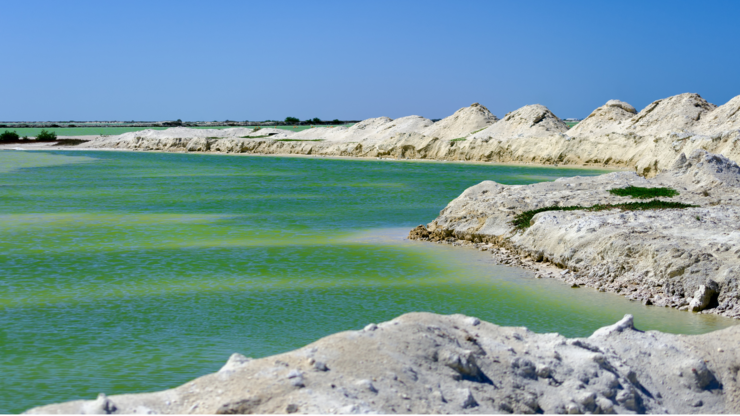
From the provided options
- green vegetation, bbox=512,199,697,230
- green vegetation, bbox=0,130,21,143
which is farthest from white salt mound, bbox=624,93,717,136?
green vegetation, bbox=0,130,21,143

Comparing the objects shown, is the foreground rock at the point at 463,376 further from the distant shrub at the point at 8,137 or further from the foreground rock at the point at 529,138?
the distant shrub at the point at 8,137

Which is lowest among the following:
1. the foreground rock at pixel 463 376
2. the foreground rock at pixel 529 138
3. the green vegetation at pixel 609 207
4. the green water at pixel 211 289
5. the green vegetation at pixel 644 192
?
the green water at pixel 211 289

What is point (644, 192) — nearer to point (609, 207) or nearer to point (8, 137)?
point (609, 207)

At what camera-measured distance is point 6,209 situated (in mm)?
23734

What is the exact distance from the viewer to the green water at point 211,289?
8.23 meters

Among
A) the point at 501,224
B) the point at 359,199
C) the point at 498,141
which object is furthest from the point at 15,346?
the point at 498,141

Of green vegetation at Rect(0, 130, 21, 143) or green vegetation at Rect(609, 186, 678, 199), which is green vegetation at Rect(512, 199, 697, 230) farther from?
green vegetation at Rect(0, 130, 21, 143)

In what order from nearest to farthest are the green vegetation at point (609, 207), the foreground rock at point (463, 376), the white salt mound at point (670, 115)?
1. the foreground rock at point (463, 376)
2. the green vegetation at point (609, 207)
3. the white salt mound at point (670, 115)

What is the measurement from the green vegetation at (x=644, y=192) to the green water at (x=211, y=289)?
478 cm

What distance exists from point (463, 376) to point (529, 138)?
158ft

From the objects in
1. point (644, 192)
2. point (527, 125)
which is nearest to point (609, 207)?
point (644, 192)

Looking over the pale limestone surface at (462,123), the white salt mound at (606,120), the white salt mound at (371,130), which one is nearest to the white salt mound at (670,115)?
the white salt mound at (606,120)

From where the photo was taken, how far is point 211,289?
11859 mm

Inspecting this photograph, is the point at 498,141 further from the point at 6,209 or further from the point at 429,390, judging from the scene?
the point at 429,390
